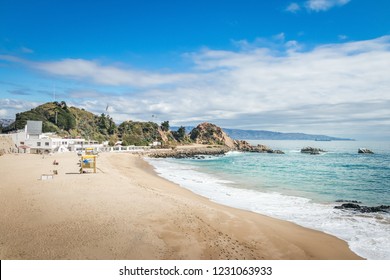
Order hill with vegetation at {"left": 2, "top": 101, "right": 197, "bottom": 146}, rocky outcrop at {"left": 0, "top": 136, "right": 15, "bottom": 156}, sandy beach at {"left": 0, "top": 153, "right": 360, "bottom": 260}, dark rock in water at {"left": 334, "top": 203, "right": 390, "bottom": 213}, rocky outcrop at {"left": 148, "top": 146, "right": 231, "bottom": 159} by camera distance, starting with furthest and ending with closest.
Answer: hill with vegetation at {"left": 2, "top": 101, "right": 197, "bottom": 146}
rocky outcrop at {"left": 148, "top": 146, "right": 231, "bottom": 159}
rocky outcrop at {"left": 0, "top": 136, "right": 15, "bottom": 156}
dark rock in water at {"left": 334, "top": 203, "right": 390, "bottom": 213}
sandy beach at {"left": 0, "top": 153, "right": 360, "bottom": 260}

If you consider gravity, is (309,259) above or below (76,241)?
below

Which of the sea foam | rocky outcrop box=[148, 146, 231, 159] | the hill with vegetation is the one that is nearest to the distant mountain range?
the hill with vegetation

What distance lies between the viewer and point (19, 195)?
47.8 feet

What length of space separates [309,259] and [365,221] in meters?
6.47

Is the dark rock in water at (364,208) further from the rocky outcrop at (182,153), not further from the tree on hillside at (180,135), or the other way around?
the tree on hillside at (180,135)

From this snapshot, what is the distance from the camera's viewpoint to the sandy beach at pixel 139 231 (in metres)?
8.54

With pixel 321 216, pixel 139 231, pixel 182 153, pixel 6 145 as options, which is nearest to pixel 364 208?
pixel 321 216

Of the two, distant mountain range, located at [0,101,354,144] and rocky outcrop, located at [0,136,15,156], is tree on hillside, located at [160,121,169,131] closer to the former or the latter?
distant mountain range, located at [0,101,354,144]

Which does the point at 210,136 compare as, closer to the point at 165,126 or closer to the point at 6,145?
the point at 165,126

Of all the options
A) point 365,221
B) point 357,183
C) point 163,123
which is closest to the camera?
point 365,221

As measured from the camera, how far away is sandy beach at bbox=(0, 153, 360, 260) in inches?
336

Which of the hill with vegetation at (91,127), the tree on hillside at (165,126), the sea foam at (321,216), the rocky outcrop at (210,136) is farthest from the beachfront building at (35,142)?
the rocky outcrop at (210,136)
